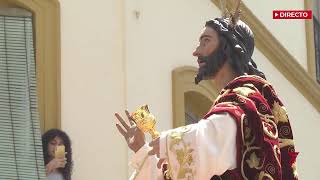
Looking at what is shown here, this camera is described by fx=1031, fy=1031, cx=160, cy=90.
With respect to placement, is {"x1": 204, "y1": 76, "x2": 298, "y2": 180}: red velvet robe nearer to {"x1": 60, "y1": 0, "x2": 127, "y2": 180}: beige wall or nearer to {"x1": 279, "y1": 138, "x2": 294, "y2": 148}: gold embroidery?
{"x1": 279, "y1": 138, "x2": 294, "y2": 148}: gold embroidery

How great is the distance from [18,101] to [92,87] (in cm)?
73

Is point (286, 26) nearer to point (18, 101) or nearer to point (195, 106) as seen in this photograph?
point (195, 106)

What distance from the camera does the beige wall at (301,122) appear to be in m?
13.0

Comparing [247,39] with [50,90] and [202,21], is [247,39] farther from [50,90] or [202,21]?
[202,21]

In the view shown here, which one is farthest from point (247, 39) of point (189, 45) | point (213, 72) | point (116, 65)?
point (189, 45)

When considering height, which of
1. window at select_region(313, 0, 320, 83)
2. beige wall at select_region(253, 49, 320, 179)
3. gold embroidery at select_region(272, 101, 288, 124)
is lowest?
beige wall at select_region(253, 49, 320, 179)

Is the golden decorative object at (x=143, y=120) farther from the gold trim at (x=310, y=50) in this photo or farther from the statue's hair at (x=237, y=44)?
the gold trim at (x=310, y=50)

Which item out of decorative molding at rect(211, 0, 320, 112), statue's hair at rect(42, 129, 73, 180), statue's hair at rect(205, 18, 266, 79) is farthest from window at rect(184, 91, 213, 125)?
statue's hair at rect(205, 18, 266, 79)

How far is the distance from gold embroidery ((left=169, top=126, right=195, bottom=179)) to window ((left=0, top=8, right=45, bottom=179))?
3300 millimetres

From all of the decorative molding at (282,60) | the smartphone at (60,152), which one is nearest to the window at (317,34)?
the decorative molding at (282,60)

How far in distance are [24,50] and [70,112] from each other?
0.61 m

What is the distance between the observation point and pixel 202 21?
1059 centimetres

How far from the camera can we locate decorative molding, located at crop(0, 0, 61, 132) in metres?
8.06

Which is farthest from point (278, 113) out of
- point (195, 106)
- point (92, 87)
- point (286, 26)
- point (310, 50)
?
point (310, 50)
